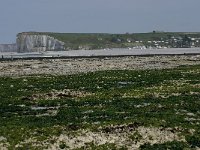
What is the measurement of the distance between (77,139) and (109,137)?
6.36 ft

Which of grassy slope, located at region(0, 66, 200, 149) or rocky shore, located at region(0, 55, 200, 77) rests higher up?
grassy slope, located at region(0, 66, 200, 149)

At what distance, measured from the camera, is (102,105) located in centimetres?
4016

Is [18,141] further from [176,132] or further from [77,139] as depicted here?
[176,132]

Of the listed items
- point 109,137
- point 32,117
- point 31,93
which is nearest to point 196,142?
point 109,137

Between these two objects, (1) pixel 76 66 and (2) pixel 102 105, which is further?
(1) pixel 76 66

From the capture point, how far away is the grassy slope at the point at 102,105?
3081cm

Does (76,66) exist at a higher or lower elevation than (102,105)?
lower

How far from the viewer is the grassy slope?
1213 inches

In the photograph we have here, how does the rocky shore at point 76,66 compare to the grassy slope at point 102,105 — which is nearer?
the grassy slope at point 102,105

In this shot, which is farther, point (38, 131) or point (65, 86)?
point (65, 86)

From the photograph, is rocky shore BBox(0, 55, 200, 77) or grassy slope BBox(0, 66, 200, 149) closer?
grassy slope BBox(0, 66, 200, 149)

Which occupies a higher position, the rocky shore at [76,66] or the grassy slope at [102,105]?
the grassy slope at [102,105]

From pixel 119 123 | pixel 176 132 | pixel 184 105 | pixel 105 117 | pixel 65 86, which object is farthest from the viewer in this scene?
pixel 65 86

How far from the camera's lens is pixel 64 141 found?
28016 mm
